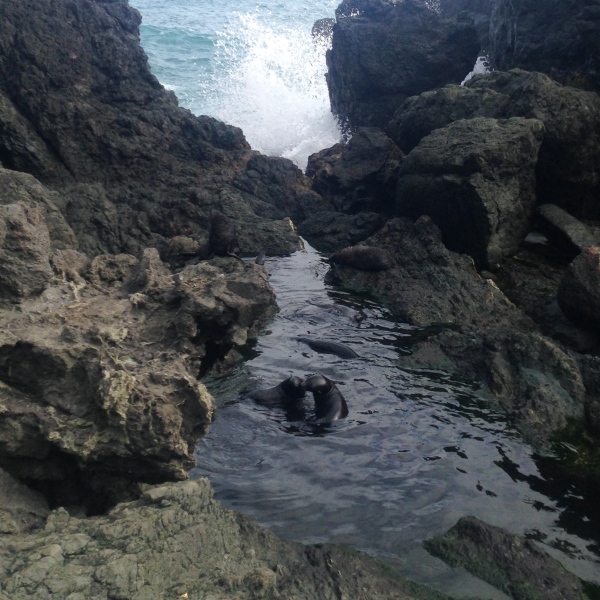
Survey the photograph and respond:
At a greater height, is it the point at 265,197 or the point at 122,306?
the point at 122,306

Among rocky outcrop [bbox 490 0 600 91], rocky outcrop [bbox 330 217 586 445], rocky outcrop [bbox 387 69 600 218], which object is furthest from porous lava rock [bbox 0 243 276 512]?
rocky outcrop [bbox 490 0 600 91]

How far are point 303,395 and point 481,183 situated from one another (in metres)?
5.57

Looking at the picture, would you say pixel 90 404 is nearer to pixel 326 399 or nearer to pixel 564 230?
pixel 326 399

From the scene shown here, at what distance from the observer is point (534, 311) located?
1001 cm

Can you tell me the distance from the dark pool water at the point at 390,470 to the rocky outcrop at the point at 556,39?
8.80m

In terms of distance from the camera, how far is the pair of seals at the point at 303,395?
285 inches

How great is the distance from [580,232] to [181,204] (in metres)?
7.26

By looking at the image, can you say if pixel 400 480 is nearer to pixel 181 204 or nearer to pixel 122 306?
pixel 122 306

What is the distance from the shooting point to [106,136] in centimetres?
1405

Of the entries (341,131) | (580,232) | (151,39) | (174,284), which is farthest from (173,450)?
(151,39)

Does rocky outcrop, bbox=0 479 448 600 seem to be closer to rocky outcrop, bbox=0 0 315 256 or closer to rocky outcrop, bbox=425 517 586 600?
rocky outcrop, bbox=425 517 586 600

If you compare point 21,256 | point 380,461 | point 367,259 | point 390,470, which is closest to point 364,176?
point 367,259

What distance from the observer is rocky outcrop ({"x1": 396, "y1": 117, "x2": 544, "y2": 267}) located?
11.4 meters

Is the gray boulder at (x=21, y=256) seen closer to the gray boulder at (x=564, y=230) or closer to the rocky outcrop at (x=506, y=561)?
the rocky outcrop at (x=506, y=561)
